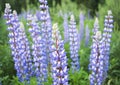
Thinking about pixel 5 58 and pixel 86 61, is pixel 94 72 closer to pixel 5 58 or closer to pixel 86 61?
pixel 86 61

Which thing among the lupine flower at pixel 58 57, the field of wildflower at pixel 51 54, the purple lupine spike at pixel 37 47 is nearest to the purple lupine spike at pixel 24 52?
the field of wildflower at pixel 51 54

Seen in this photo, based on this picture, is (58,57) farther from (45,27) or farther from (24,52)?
(45,27)

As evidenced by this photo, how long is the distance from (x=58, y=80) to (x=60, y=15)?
280 inches

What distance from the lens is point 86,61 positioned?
5.66 meters

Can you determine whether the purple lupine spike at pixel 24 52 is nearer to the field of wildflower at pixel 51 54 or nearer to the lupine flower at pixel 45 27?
the field of wildflower at pixel 51 54

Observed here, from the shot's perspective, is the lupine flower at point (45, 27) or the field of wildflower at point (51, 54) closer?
the field of wildflower at point (51, 54)

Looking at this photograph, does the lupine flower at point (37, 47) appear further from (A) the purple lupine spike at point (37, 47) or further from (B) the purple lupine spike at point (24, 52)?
(B) the purple lupine spike at point (24, 52)

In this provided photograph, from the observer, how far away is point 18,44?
13.8 feet

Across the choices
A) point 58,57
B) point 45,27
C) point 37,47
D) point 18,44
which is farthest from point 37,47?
point 58,57

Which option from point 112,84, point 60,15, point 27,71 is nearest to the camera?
point 27,71

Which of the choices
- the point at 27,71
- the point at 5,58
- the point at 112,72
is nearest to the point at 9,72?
the point at 5,58

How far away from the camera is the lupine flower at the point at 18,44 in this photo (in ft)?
13.9

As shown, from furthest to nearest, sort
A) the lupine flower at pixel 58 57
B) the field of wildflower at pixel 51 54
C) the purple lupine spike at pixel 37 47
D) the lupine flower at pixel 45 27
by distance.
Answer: the lupine flower at pixel 45 27, the purple lupine spike at pixel 37 47, the field of wildflower at pixel 51 54, the lupine flower at pixel 58 57

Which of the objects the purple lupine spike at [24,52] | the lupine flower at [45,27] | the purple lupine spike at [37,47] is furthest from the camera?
the lupine flower at [45,27]
